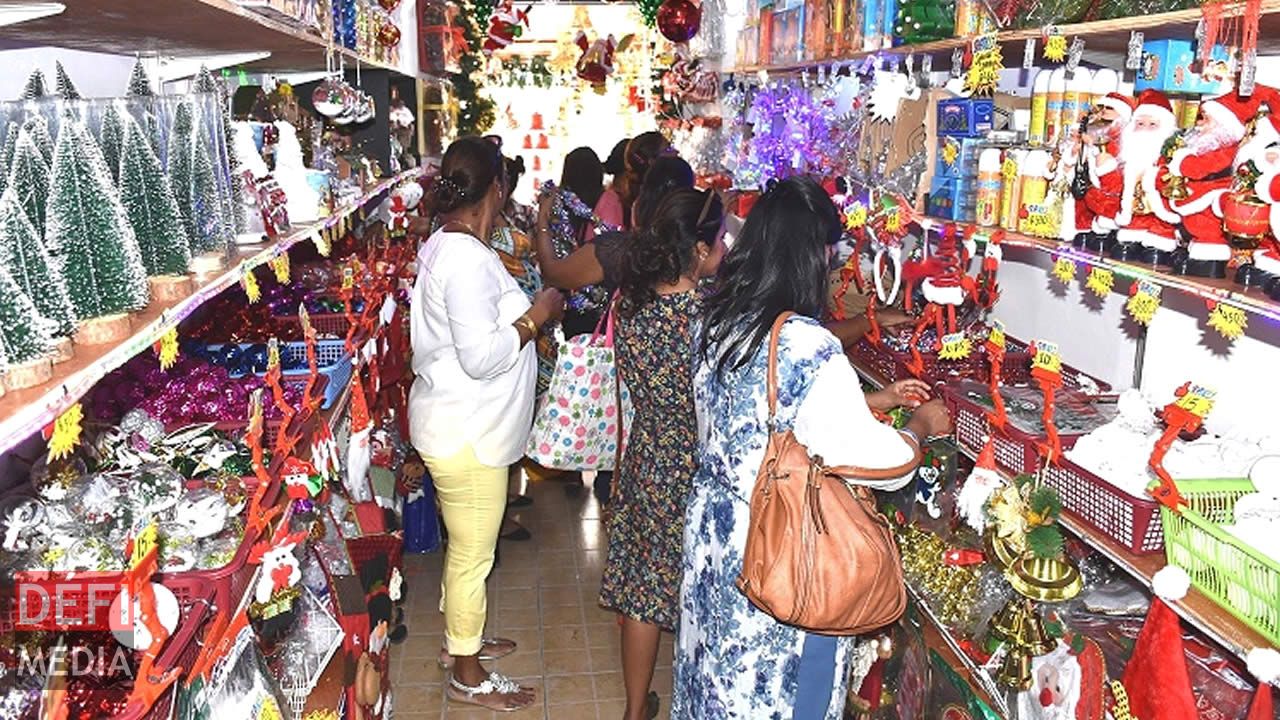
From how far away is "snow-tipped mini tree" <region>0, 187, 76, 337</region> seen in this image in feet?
3.75

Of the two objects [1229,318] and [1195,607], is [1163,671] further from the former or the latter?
[1229,318]

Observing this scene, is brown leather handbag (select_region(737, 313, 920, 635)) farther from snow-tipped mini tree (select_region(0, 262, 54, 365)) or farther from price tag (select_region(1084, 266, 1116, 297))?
snow-tipped mini tree (select_region(0, 262, 54, 365))

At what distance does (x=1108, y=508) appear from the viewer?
6.34 feet

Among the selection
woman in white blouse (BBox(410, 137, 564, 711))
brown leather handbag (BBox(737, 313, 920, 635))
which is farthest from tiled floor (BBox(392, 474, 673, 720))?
brown leather handbag (BBox(737, 313, 920, 635))

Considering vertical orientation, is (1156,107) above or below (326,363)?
above

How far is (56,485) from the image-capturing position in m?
1.77

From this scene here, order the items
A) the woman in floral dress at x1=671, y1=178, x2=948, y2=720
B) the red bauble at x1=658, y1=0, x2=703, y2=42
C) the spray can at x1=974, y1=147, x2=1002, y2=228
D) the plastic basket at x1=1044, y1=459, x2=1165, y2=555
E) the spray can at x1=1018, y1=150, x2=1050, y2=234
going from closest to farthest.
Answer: the plastic basket at x1=1044, y1=459, x2=1165, y2=555, the woman in floral dress at x1=671, y1=178, x2=948, y2=720, the spray can at x1=1018, y1=150, x2=1050, y2=234, the spray can at x1=974, y1=147, x2=1002, y2=228, the red bauble at x1=658, y1=0, x2=703, y2=42

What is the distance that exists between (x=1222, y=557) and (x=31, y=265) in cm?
168

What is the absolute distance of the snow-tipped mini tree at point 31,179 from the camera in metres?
1.25

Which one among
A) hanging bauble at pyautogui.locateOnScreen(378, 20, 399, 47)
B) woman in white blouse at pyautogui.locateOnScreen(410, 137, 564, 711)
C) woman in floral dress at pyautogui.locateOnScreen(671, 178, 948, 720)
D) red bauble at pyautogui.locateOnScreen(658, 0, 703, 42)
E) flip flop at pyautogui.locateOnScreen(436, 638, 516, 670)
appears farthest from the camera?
red bauble at pyautogui.locateOnScreen(658, 0, 703, 42)

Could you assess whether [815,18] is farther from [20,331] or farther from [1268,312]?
[20,331]

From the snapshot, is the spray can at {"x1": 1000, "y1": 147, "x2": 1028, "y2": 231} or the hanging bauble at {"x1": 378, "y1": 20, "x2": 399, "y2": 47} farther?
the hanging bauble at {"x1": 378, "y1": 20, "x2": 399, "y2": 47}

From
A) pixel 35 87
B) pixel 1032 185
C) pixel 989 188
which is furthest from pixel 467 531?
pixel 35 87

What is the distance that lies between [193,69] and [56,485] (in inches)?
52.2
